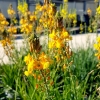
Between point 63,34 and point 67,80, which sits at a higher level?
point 63,34

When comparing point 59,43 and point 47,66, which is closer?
point 47,66

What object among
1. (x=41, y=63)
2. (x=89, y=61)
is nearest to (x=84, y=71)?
(x=89, y=61)

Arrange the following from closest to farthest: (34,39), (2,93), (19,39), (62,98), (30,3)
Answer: (34,39) → (62,98) → (2,93) → (19,39) → (30,3)

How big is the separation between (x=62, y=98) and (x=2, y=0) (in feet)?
33.6

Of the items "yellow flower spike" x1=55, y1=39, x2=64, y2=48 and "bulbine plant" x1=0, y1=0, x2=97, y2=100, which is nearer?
"bulbine plant" x1=0, y1=0, x2=97, y2=100

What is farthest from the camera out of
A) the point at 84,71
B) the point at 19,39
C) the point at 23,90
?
the point at 19,39

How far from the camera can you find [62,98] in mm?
2975

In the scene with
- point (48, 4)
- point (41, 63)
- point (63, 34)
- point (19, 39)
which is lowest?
point (19, 39)

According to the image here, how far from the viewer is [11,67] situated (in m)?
4.38

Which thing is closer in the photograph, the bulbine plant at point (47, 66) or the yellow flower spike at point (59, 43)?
the bulbine plant at point (47, 66)

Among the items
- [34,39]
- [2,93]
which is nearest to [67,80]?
[2,93]

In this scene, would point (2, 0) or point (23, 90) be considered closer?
point (23, 90)

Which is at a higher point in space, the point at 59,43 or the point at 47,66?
the point at 59,43

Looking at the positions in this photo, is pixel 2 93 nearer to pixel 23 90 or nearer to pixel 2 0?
pixel 23 90
